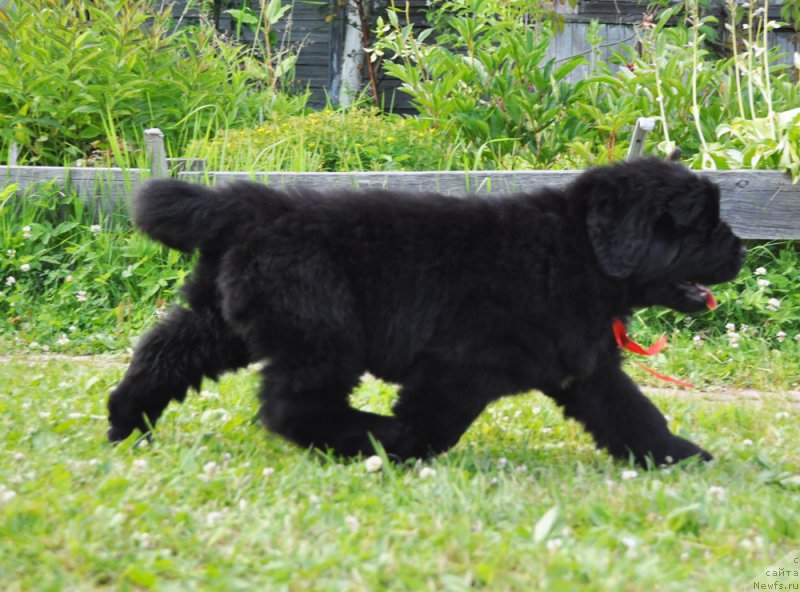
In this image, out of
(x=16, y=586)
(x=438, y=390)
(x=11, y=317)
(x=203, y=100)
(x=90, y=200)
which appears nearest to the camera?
(x=16, y=586)

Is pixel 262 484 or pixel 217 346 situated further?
pixel 217 346

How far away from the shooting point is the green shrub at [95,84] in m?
6.59

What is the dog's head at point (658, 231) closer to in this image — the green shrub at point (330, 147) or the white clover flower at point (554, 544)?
the white clover flower at point (554, 544)

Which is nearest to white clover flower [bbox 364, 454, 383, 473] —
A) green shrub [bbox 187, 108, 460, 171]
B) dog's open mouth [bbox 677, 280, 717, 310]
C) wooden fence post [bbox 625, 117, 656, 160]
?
dog's open mouth [bbox 677, 280, 717, 310]

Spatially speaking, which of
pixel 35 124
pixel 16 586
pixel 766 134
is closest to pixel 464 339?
pixel 16 586

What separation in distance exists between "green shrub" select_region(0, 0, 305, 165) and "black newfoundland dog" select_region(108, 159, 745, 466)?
3091 millimetres

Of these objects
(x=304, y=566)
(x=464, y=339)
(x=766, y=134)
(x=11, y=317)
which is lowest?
(x=11, y=317)

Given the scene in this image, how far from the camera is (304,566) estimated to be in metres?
2.29

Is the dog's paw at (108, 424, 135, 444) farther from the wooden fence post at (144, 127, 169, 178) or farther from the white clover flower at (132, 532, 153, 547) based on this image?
the wooden fence post at (144, 127, 169, 178)

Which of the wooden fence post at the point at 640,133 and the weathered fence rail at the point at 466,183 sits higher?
the wooden fence post at the point at 640,133

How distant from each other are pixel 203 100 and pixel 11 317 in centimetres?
234

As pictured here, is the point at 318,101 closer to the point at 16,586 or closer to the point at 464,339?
the point at 464,339

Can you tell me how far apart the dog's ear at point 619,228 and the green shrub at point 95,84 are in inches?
145

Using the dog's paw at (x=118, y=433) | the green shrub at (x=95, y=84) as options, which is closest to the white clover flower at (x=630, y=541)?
the dog's paw at (x=118, y=433)
